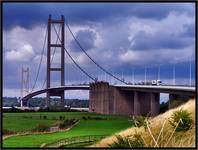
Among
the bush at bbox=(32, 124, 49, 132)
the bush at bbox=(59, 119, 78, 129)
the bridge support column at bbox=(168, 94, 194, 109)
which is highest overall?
the bridge support column at bbox=(168, 94, 194, 109)

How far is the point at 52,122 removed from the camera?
1052 cm

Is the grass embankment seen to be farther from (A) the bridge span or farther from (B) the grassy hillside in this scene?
(B) the grassy hillside

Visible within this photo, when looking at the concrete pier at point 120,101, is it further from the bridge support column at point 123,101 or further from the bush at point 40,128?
the bush at point 40,128

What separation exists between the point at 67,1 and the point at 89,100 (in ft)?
8.57

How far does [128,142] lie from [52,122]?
2.02 meters

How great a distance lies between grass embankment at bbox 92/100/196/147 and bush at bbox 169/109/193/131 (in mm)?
76

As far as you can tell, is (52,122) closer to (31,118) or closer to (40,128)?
(40,128)

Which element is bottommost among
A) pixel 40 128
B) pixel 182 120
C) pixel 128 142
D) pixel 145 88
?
pixel 128 142

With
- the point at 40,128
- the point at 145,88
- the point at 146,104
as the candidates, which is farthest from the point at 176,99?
the point at 40,128

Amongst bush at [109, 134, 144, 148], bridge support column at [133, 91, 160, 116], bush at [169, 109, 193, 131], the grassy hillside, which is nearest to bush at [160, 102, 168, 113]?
bridge support column at [133, 91, 160, 116]

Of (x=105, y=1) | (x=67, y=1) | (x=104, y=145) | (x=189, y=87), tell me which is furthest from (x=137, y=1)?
(x=104, y=145)

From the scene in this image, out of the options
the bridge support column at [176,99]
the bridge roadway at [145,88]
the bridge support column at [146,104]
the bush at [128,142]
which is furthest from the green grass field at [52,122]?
the bridge support column at [176,99]

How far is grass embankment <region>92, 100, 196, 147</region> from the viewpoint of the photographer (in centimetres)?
934

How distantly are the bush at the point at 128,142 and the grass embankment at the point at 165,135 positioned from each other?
91 mm
